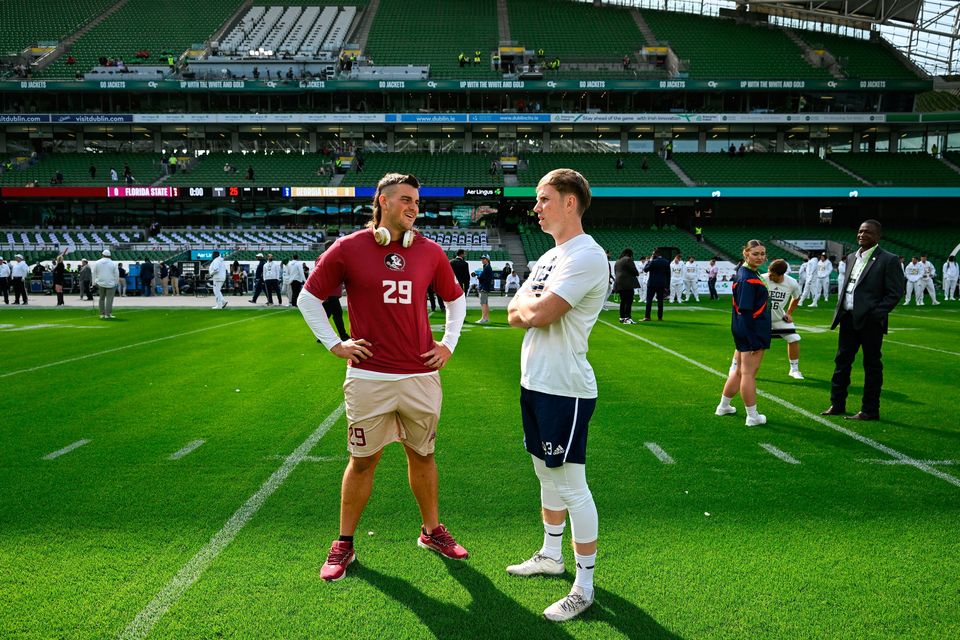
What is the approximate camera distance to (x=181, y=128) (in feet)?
157

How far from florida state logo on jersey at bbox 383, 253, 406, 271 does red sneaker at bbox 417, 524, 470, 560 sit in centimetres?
156

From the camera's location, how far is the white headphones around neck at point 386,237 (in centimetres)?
327

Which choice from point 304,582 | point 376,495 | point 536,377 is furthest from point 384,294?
point 376,495

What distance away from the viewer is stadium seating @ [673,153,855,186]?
1666 inches

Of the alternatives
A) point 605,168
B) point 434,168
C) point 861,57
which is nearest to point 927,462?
point 434,168

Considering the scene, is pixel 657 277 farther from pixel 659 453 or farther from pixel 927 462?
pixel 659 453

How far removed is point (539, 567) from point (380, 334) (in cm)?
154

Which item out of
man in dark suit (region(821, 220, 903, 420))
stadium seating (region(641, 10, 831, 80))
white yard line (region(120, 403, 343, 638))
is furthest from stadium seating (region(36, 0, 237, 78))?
man in dark suit (region(821, 220, 903, 420))

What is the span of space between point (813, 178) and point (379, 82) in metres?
30.7

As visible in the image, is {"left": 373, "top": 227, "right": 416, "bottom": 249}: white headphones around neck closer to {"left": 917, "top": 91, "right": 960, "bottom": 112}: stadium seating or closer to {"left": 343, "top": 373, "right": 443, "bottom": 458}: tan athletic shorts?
{"left": 343, "top": 373, "right": 443, "bottom": 458}: tan athletic shorts

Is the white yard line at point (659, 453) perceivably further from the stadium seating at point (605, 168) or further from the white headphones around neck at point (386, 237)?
the stadium seating at point (605, 168)

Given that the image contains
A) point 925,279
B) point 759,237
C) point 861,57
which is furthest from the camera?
point 861,57

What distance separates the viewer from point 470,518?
13.7 feet

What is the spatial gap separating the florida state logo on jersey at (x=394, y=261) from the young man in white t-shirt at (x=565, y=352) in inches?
27.3
